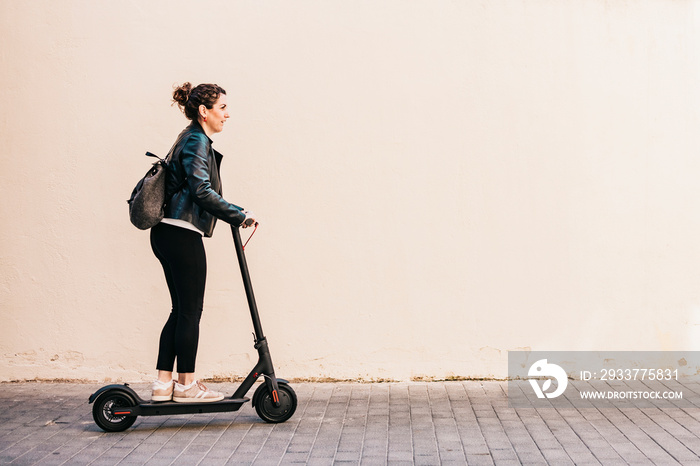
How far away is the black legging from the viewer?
4867 mm

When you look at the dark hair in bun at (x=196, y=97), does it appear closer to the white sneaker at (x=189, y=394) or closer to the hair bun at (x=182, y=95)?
the hair bun at (x=182, y=95)

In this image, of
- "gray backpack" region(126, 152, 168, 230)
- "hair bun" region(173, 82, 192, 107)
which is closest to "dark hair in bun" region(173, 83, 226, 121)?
"hair bun" region(173, 82, 192, 107)

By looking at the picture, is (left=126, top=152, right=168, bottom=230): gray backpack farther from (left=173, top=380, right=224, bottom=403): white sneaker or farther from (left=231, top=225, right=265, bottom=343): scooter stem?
(left=173, top=380, right=224, bottom=403): white sneaker

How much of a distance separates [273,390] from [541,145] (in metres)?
2.83

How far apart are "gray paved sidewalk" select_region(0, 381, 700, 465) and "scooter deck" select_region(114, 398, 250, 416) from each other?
12 cm

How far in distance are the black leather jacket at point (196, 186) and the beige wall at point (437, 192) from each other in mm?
1341

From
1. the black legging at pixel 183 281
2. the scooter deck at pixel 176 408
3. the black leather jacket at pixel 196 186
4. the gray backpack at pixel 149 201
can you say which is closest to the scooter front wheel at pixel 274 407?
the scooter deck at pixel 176 408

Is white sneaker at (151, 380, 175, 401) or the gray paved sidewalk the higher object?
white sneaker at (151, 380, 175, 401)

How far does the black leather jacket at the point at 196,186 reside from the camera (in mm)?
4727

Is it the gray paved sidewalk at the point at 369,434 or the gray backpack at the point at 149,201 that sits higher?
the gray backpack at the point at 149,201

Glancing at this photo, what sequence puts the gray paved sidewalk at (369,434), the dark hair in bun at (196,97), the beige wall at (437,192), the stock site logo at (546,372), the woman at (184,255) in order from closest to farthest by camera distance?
the gray paved sidewalk at (369,434) < the woman at (184,255) < the dark hair in bun at (196,97) < the stock site logo at (546,372) < the beige wall at (437,192)

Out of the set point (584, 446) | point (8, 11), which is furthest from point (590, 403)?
point (8, 11)

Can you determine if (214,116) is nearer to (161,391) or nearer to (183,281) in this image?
(183,281)

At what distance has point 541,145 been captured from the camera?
20.6 ft
